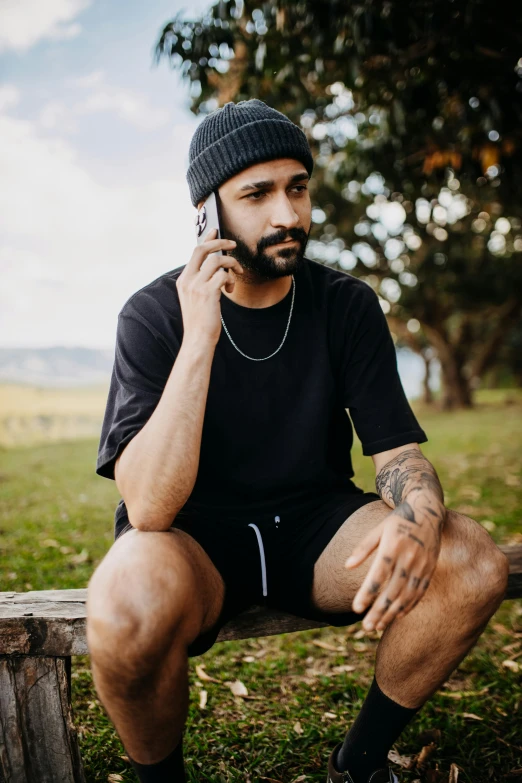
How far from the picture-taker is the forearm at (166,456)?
1.96 meters

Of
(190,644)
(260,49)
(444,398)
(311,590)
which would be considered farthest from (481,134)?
(444,398)

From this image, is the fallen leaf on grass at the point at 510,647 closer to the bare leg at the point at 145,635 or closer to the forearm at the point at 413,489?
the forearm at the point at 413,489

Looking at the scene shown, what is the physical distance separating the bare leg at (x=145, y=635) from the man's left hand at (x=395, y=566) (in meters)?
0.51

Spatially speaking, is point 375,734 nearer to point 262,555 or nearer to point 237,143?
point 262,555

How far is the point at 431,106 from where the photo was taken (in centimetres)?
503

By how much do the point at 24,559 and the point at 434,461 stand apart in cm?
643

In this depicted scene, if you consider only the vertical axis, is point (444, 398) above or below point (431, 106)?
below

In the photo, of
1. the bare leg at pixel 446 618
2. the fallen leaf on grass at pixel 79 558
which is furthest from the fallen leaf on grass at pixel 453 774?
the fallen leaf on grass at pixel 79 558

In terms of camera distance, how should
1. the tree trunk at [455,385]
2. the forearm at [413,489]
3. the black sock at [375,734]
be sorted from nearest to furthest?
1. the forearm at [413,489]
2. the black sock at [375,734]
3. the tree trunk at [455,385]

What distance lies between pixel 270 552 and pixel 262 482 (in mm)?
269

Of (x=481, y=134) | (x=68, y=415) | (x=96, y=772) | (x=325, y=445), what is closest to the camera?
(x=96, y=772)

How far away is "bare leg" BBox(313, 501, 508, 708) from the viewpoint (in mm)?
1938

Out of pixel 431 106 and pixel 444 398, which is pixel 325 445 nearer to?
pixel 431 106

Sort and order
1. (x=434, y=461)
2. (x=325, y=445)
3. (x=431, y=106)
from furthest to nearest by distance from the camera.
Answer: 1. (x=434, y=461)
2. (x=431, y=106)
3. (x=325, y=445)
